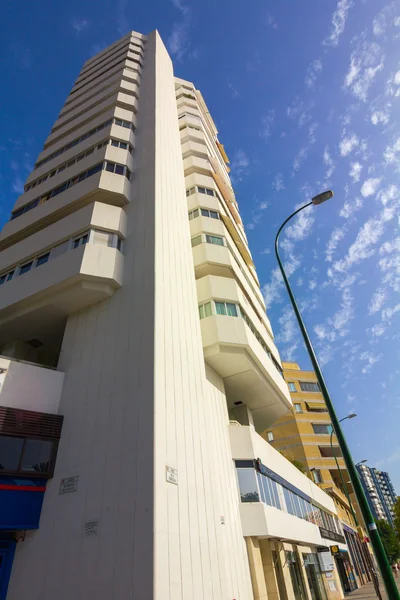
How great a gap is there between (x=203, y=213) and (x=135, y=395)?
687 inches

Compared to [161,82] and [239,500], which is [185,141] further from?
[239,500]

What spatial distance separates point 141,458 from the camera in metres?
10.3

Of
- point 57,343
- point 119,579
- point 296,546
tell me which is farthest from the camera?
point 296,546

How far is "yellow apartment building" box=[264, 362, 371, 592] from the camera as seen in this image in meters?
46.6

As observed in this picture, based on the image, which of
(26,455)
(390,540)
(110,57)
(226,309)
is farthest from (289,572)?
(390,540)

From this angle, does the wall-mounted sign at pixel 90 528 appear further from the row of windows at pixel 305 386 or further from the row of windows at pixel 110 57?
the row of windows at pixel 305 386

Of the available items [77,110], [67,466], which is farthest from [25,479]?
[77,110]

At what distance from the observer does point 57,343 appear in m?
19.3

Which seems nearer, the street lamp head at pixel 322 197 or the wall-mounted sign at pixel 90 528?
the wall-mounted sign at pixel 90 528

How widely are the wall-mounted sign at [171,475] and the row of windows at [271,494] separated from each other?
7.86 metres

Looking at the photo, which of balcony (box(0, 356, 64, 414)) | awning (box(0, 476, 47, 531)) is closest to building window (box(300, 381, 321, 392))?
balcony (box(0, 356, 64, 414))

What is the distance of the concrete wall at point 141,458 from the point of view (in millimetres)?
9211

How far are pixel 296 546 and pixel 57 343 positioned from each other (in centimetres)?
2071

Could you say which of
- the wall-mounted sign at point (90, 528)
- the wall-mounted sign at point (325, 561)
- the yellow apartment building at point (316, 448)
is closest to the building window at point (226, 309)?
the wall-mounted sign at point (90, 528)
